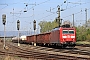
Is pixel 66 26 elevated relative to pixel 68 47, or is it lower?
elevated

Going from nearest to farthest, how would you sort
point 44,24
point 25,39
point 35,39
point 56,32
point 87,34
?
point 56,32
point 35,39
point 87,34
point 25,39
point 44,24

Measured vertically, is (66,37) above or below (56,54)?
above

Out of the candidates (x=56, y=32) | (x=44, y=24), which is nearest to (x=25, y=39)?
(x=44, y=24)

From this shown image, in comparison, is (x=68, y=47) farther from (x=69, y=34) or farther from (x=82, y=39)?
(x=82, y=39)

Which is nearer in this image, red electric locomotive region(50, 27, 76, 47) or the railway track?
the railway track

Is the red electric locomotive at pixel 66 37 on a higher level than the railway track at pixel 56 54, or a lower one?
higher

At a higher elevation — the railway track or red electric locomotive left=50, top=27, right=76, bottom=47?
red electric locomotive left=50, top=27, right=76, bottom=47

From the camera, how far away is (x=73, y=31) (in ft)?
115

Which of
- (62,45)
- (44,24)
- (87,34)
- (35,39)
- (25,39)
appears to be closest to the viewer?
(62,45)

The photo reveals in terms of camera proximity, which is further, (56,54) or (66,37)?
(66,37)

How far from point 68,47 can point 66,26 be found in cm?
310

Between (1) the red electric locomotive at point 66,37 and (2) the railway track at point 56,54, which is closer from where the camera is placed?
(2) the railway track at point 56,54

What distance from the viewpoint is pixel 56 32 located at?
120 ft

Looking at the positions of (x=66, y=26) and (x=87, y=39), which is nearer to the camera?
(x=66, y=26)
